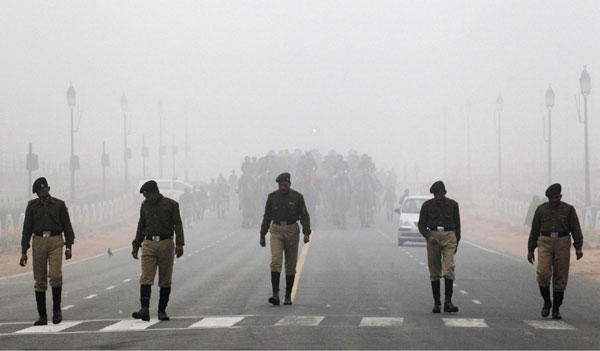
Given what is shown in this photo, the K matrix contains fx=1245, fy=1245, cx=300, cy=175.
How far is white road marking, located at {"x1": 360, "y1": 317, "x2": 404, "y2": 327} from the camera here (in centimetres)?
1578

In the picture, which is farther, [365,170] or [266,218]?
[365,170]

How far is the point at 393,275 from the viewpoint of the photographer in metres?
27.3

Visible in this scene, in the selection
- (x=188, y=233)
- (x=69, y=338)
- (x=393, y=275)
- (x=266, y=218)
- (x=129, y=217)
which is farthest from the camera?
(x=129, y=217)

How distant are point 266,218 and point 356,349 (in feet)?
21.5

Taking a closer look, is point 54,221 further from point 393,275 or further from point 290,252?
point 393,275

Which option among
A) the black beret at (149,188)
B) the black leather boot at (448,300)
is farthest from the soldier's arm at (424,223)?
the black beret at (149,188)

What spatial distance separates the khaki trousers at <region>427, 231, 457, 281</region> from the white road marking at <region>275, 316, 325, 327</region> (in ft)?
6.59

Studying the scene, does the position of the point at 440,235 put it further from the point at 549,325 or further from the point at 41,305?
the point at 41,305

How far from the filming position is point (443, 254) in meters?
18.0

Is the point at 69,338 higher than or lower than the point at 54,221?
lower

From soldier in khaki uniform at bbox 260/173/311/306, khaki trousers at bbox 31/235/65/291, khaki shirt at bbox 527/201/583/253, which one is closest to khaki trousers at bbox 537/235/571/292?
khaki shirt at bbox 527/201/583/253

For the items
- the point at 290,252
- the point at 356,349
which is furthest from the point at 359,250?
the point at 356,349

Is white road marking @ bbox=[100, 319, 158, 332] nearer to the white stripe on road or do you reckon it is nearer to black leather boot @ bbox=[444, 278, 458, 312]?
the white stripe on road

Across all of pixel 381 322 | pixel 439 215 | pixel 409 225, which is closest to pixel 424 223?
pixel 439 215
